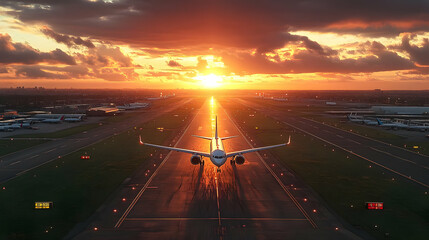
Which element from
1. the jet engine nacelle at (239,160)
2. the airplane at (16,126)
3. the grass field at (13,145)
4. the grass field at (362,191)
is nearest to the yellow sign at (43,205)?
the jet engine nacelle at (239,160)

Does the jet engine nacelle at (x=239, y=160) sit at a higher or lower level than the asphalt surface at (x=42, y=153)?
higher

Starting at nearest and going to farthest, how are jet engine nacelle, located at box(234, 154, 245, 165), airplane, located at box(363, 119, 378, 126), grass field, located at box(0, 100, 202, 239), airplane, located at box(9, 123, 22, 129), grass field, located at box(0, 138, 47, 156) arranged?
grass field, located at box(0, 100, 202, 239), jet engine nacelle, located at box(234, 154, 245, 165), grass field, located at box(0, 138, 47, 156), airplane, located at box(9, 123, 22, 129), airplane, located at box(363, 119, 378, 126)

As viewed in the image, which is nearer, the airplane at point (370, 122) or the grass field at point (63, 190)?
the grass field at point (63, 190)

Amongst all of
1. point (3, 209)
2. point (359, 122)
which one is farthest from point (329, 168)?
point (359, 122)

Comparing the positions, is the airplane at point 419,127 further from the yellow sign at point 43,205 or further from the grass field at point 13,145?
the grass field at point 13,145

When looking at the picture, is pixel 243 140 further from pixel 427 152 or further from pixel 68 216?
pixel 68 216

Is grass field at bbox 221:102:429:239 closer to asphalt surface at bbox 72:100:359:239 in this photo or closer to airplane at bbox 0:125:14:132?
asphalt surface at bbox 72:100:359:239

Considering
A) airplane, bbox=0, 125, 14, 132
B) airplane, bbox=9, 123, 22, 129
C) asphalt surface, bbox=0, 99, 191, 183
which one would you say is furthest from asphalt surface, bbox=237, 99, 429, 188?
airplane, bbox=0, 125, 14, 132
